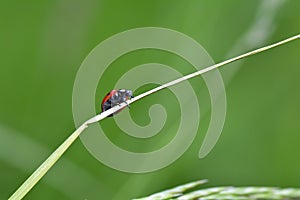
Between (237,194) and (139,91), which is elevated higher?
(139,91)

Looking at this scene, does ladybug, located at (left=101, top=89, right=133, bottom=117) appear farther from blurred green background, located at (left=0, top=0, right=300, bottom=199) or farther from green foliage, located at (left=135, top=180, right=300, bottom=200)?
blurred green background, located at (left=0, top=0, right=300, bottom=199)

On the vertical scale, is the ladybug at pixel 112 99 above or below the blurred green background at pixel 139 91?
below

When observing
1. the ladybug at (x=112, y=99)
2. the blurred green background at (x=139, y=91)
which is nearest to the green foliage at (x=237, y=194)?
the ladybug at (x=112, y=99)

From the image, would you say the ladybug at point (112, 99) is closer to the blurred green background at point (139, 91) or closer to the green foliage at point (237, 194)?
the green foliage at point (237, 194)

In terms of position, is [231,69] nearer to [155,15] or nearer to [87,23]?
[155,15]

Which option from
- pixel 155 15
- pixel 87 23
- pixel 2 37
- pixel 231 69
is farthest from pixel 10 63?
pixel 231 69

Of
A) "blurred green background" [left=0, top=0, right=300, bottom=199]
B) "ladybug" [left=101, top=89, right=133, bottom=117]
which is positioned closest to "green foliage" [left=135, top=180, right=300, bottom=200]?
"ladybug" [left=101, top=89, right=133, bottom=117]

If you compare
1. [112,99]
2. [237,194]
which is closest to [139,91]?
[112,99]

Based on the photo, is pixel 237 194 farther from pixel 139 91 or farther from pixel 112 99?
pixel 139 91
